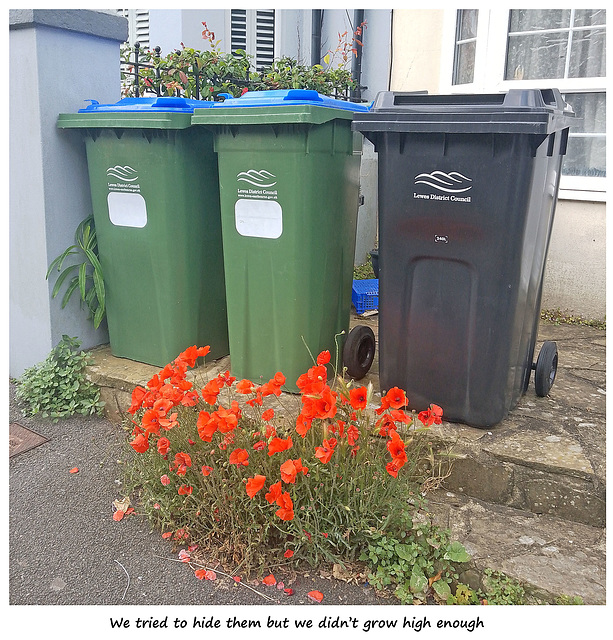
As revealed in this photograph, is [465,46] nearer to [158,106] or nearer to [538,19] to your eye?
[538,19]

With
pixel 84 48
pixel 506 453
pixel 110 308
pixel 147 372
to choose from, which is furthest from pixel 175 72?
pixel 506 453

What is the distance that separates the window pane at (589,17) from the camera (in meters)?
4.50

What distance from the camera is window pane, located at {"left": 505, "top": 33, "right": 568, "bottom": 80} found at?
4.71m

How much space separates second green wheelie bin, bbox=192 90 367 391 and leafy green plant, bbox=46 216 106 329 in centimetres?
97

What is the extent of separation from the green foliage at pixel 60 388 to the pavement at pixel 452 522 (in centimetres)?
40

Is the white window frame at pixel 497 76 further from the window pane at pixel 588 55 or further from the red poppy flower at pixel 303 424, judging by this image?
the red poppy flower at pixel 303 424

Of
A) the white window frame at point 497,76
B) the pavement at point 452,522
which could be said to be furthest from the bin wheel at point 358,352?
the white window frame at point 497,76

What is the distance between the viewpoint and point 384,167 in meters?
2.94

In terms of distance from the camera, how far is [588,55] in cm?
460

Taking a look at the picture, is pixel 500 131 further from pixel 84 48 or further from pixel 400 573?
pixel 84 48

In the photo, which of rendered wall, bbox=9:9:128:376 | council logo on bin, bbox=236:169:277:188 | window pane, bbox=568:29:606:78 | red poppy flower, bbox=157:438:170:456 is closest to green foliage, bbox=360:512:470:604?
red poppy flower, bbox=157:438:170:456

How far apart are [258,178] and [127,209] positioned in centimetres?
93

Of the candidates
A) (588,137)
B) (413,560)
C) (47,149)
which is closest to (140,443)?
(413,560)
